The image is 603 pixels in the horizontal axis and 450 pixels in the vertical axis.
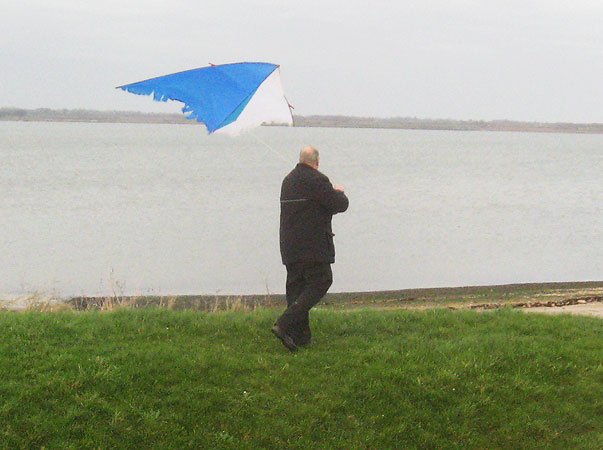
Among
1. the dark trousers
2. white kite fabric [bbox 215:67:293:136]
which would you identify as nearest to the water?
white kite fabric [bbox 215:67:293:136]

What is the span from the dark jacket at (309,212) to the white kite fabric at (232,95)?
0.95m

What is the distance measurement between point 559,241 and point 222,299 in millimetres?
18358

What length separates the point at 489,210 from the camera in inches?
1576

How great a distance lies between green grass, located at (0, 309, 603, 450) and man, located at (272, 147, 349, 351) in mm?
517

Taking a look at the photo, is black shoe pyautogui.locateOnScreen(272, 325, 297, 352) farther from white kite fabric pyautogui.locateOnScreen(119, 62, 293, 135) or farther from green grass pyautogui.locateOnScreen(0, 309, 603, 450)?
white kite fabric pyautogui.locateOnScreen(119, 62, 293, 135)

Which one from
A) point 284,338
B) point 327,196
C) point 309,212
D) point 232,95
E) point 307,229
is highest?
point 232,95

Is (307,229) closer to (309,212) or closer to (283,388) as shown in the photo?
(309,212)

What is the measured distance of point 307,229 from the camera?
6.91m

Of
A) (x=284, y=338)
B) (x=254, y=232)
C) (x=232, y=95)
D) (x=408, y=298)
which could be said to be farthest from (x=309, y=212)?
(x=254, y=232)

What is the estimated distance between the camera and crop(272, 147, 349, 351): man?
22.5ft

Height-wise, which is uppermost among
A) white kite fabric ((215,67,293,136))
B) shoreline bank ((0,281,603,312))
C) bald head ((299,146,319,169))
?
white kite fabric ((215,67,293,136))

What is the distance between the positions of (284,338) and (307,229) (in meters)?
1.16

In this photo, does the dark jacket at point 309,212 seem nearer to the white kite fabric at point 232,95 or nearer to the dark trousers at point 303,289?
the dark trousers at point 303,289

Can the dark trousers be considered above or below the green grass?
above
